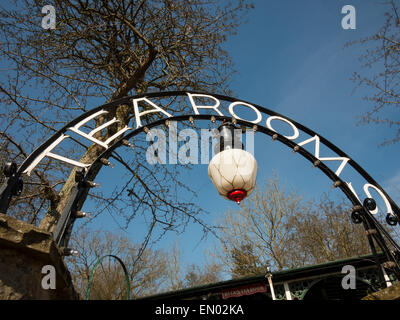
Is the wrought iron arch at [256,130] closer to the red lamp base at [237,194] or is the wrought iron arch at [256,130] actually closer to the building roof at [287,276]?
the red lamp base at [237,194]

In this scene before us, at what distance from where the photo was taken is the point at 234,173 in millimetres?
1829

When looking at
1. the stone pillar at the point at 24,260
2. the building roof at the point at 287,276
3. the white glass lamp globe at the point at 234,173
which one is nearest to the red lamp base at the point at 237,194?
the white glass lamp globe at the point at 234,173

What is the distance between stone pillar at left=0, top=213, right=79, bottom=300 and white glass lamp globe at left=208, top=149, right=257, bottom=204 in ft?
3.64

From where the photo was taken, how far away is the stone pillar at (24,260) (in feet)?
3.11

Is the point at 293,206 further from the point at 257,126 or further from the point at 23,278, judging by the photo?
the point at 23,278

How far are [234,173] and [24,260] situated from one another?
126 cm

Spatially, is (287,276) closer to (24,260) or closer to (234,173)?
(234,173)

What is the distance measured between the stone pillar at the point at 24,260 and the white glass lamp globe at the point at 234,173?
1.11 m

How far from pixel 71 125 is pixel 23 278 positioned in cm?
136

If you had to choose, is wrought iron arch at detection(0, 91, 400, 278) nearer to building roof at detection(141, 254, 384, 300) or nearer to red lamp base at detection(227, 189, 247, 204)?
red lamp base at detection(227, 189, 247, 204)

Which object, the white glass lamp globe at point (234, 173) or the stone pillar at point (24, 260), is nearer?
the stone pillar at point (24, 260)

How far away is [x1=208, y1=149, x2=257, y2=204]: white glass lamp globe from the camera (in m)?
1.84

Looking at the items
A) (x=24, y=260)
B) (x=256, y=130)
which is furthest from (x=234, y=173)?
(x=24, y=260)
